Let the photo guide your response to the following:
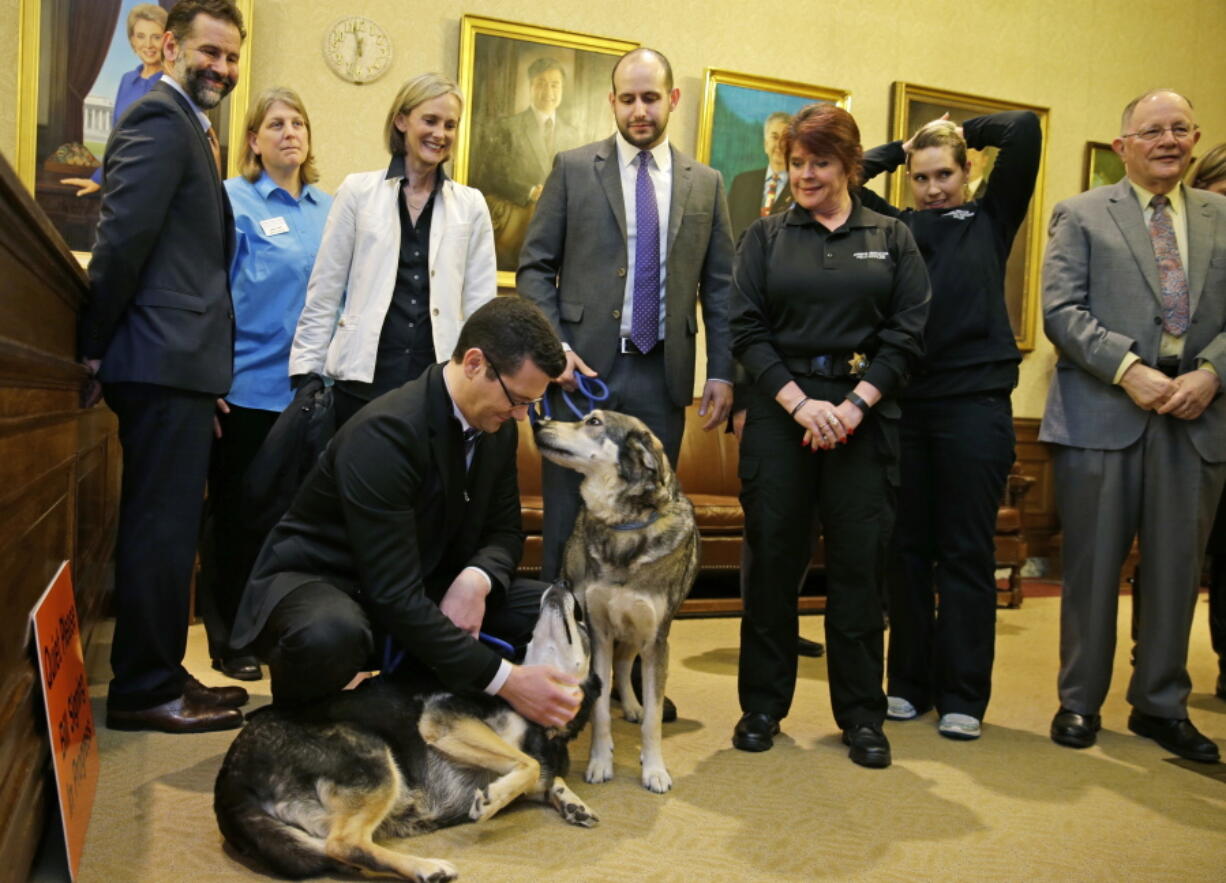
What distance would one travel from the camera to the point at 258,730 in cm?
187

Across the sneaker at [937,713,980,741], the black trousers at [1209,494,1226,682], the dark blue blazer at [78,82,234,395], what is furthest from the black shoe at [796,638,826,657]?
→ the dark blue blazer at [78,82,234,395]

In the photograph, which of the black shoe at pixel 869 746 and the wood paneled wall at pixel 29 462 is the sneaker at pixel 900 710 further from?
the wood paneled wall at pixel 29 462

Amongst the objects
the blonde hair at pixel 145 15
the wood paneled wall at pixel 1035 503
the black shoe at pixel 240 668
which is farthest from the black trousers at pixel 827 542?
the wood paneled wall at pixel 1035 503

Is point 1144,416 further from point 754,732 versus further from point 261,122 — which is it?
point 261,122

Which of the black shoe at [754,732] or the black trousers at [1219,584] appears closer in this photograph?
the black shoe at [754,732]

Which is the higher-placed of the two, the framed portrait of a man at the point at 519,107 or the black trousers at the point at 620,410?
the framed portrait of a man at the point at 519,107

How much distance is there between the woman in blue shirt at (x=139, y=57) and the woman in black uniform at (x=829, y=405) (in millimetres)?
3176

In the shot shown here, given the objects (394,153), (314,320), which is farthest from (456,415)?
(394,153)

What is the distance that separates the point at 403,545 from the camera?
199 cm

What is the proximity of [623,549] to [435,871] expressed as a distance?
0.92m

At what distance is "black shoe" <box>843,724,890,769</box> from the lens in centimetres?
261

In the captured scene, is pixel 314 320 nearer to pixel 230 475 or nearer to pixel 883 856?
pixel 230 475

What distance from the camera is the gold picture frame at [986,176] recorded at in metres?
6.00

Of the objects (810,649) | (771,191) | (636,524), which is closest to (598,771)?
(636,524)
